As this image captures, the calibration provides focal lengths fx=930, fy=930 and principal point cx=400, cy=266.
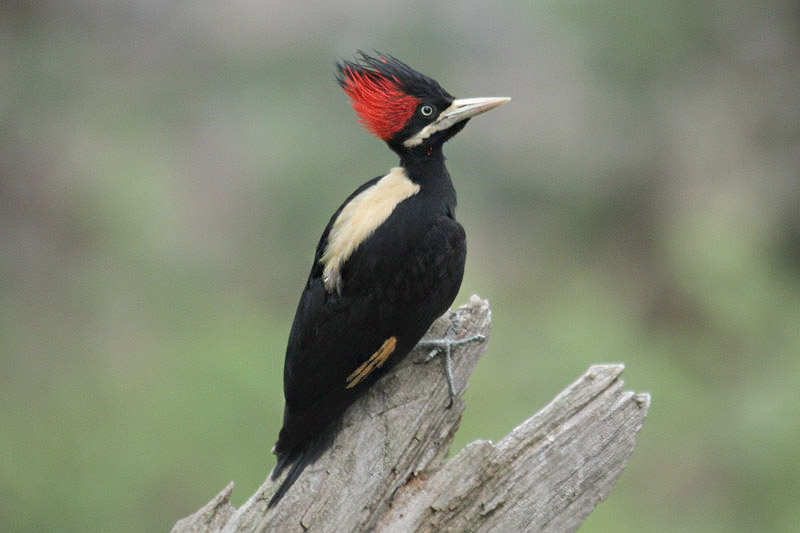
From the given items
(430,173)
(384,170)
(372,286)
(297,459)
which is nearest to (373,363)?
(372,286)

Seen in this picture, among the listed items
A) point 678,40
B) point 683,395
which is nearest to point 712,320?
point 683,395

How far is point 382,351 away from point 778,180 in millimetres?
4337

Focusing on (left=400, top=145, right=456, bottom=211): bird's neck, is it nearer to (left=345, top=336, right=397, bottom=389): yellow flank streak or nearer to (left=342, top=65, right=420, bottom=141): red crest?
(left=342, top=65, right=420, bottom=141): red crest

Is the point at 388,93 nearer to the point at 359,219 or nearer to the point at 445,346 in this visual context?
the point at 359,219

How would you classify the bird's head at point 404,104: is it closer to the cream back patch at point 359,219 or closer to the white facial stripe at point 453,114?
the white facial stripe at point 453,114

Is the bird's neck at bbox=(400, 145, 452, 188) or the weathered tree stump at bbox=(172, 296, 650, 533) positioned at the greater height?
the bird's neck at bbox=(400, 145, 452, 188)

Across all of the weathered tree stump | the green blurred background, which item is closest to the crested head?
the weathered tree stump

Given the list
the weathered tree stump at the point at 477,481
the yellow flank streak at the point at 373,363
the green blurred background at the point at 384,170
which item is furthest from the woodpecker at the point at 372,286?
the green blurred background at the point at 384,170

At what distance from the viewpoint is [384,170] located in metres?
5.41

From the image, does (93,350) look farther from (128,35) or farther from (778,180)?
(778,180)

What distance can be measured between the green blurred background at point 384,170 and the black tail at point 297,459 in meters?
2.32

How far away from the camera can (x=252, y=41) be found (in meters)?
6.12

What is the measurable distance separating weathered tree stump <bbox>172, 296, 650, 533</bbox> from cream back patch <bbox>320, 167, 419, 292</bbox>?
0.46m

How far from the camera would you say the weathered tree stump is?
2.15m
